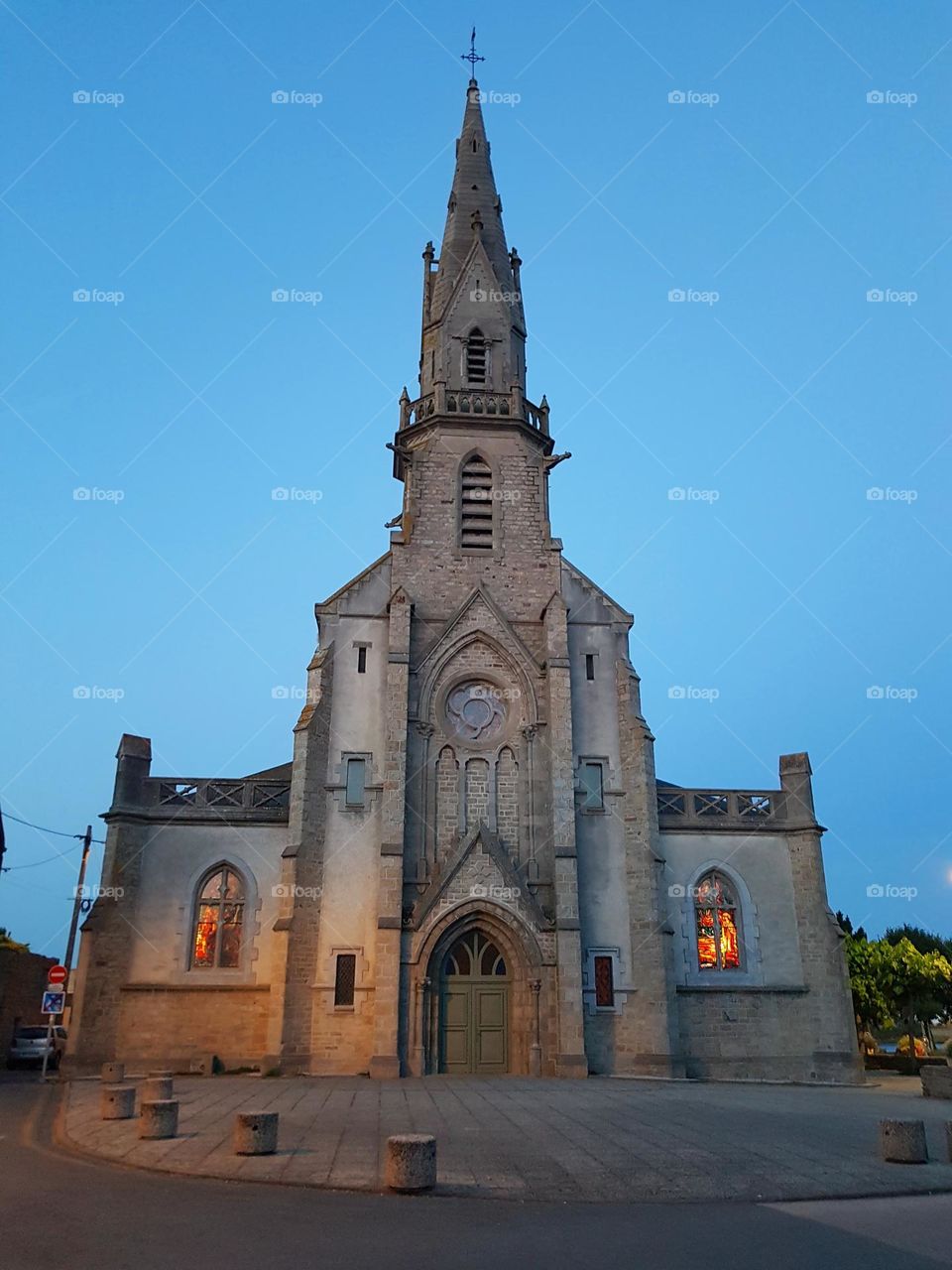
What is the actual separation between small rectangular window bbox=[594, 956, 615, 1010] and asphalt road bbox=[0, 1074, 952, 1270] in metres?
16.5

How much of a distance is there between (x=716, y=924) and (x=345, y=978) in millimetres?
10502

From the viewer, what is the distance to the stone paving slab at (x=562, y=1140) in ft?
30.1

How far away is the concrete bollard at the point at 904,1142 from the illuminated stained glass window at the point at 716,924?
53.6ft

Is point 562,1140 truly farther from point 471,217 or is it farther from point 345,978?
point 471,217

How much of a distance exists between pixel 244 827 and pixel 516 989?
867 cm

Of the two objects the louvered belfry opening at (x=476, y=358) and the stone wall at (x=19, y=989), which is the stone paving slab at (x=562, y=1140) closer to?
the stone wall at (x=19, y=989)

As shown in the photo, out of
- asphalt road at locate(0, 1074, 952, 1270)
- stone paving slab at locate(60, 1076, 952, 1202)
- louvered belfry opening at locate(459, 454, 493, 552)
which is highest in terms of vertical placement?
louvered belfry opening at locate(459, 454, 493, 552)

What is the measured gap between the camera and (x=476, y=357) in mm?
32688

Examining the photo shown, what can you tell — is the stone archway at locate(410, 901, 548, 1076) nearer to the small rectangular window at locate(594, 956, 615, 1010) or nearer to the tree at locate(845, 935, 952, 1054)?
the small rectangular window at locate(594, 956, 615, 1010)

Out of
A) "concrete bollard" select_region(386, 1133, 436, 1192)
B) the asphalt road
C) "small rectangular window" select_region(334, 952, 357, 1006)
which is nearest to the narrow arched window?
"small rectangular window" select_region(334, 952, 357, 1006)

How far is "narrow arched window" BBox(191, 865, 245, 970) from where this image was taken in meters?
25.6

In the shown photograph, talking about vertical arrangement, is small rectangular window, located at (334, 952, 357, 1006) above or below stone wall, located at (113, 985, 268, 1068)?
above

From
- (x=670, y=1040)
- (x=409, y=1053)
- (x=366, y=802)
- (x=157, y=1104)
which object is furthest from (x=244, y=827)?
(x=157, y=1104)

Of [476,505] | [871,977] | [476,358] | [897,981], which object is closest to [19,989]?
[476,505]
